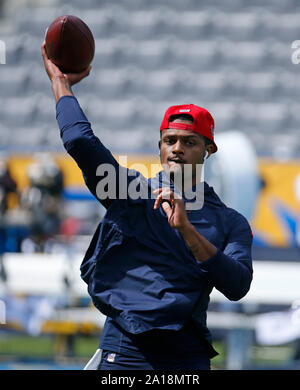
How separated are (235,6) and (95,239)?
957 cm

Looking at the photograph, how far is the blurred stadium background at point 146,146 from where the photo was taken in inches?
266

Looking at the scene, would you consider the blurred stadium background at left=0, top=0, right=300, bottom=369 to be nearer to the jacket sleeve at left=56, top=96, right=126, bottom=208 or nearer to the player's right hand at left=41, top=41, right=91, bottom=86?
the player's right hand at left=41, top=41, right=91, bottom=86

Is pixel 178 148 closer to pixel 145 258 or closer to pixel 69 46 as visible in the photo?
pixel 145 258

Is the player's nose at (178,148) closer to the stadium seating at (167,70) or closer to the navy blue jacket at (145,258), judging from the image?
the navy blue jacket at (145,258)

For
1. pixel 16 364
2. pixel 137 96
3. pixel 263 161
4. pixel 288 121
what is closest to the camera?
pixel 16 364

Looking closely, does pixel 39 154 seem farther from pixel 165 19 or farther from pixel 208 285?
pixel 208 285

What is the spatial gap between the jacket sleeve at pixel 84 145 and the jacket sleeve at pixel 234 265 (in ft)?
1.31

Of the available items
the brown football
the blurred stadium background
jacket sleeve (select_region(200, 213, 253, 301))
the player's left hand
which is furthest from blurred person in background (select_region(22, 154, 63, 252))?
the player's left hand

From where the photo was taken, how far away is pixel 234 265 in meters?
2.22

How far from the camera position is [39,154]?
7660 millimetres

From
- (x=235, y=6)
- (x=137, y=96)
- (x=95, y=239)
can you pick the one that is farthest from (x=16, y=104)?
(x=95, y=239)

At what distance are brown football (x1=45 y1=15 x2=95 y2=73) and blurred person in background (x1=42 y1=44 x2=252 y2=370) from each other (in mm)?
101

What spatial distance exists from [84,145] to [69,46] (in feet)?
1.52
